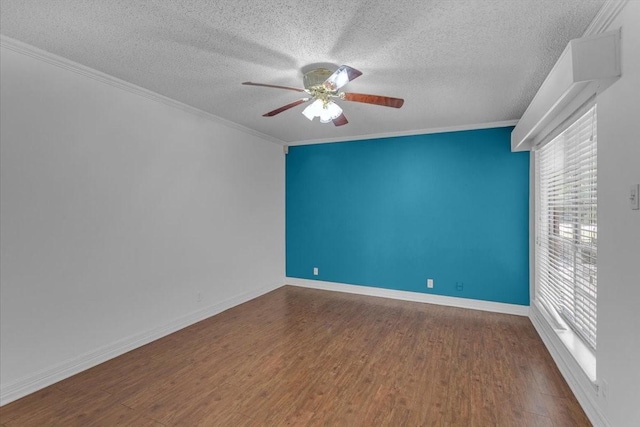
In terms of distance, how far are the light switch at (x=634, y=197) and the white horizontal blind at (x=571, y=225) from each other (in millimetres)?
546

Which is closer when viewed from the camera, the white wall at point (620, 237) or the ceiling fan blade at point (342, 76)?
the white wall at point (620, 237)

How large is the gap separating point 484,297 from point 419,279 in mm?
875

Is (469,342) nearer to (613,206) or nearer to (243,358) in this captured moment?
(613,206)

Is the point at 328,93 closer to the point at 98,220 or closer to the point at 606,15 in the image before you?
the point at 606,15

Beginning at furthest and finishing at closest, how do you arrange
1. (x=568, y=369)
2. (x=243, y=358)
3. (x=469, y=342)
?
(x=469, y=342), (x=243, y=358), (x=568, y=369)

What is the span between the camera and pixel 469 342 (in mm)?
3225

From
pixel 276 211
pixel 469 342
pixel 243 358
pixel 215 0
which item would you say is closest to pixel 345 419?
pixel 243 358

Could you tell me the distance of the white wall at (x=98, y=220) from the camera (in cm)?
226

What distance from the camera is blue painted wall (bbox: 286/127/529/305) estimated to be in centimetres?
412

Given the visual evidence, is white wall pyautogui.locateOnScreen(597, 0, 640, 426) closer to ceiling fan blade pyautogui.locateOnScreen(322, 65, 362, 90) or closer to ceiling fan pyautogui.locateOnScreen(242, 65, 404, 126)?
ceiling fan pyautogui.locateOnScreen(242, 65, 404, 126)

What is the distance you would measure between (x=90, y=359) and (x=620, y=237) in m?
3.95

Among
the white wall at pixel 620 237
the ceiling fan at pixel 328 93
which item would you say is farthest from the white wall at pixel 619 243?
the ceiling fan at pixel 328 93

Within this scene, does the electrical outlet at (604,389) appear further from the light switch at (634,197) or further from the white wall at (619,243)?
the light switch at (634,197)

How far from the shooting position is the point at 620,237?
1.67m
